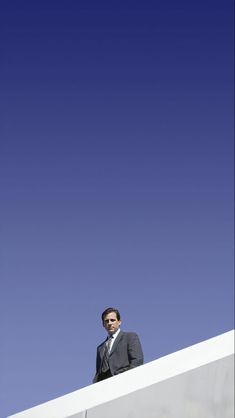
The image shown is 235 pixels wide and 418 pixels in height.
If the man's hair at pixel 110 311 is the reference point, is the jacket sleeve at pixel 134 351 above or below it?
below

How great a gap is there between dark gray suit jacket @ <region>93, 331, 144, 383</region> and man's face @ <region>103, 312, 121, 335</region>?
0.35 feet

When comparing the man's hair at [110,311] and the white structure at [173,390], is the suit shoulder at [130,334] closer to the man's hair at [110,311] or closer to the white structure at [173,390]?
the man's hair at [110,311]

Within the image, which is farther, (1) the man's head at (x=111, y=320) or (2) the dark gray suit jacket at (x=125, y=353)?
(1) the man's head at (x=111, y=320)

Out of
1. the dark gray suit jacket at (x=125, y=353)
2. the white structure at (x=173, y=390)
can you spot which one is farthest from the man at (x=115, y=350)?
the white structure at (x=173, y=390)

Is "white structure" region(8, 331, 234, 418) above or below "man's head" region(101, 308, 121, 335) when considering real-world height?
below

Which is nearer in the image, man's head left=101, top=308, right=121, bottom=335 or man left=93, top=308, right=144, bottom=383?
man left=93, top=308, right=144, bottom=383

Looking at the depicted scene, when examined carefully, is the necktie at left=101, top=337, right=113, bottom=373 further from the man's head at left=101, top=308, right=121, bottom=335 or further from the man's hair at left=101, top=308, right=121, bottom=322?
the man's hair at left=101, top=308, right=121, bottom=322

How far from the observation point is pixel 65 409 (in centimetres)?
632

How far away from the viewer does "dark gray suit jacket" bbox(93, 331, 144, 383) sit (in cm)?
789

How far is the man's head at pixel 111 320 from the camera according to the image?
8078 mm

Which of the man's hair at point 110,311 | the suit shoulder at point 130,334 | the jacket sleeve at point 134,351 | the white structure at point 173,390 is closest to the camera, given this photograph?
the white structure at point 173,390

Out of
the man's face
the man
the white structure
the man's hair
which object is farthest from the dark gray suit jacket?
the white structure

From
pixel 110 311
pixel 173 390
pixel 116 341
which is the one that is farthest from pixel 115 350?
pixel 173 390

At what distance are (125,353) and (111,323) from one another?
A: 383 millimetres
